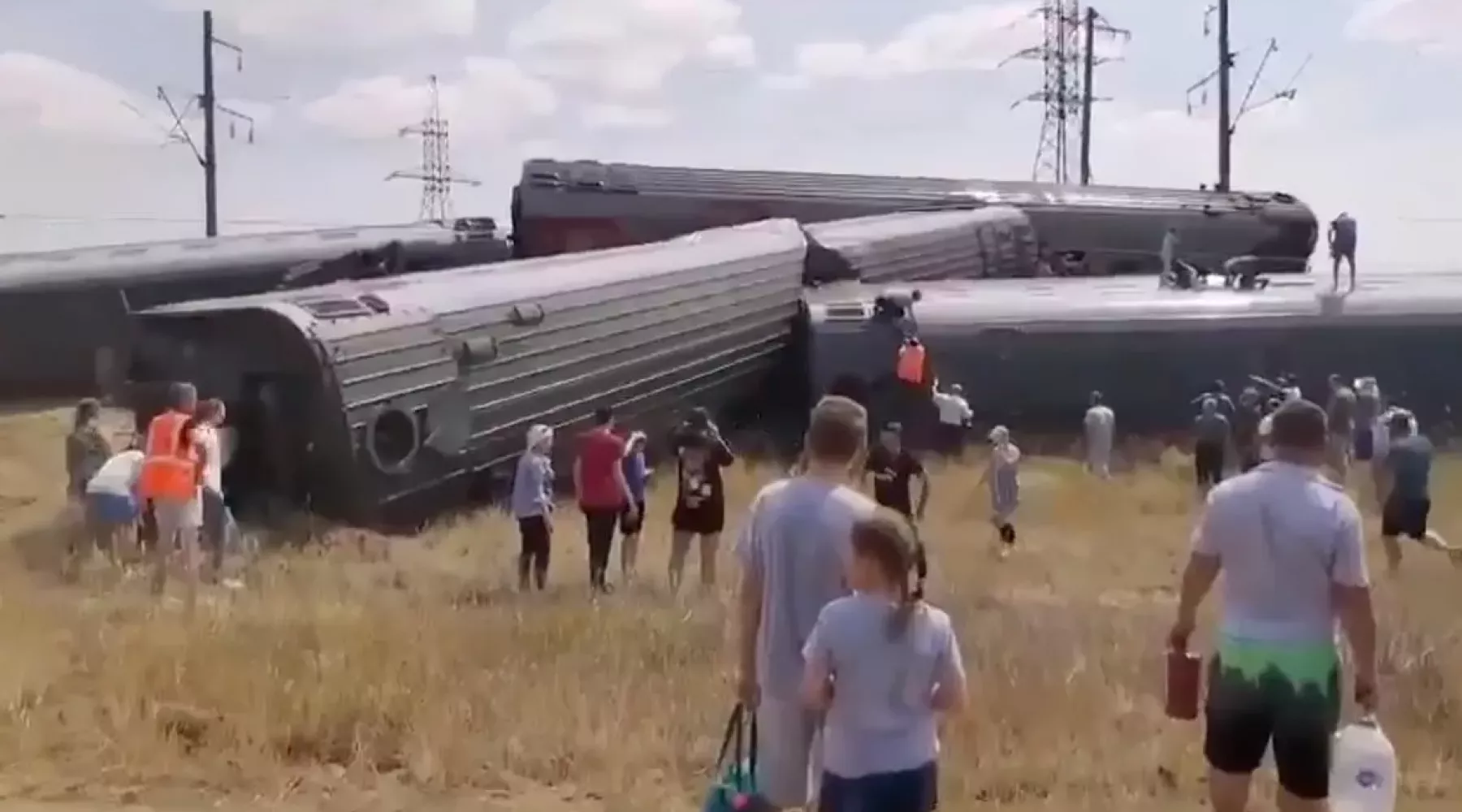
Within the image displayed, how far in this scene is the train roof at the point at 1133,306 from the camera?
2167 cm

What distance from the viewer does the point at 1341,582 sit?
4840 millimetres

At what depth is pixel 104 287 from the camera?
910 inches

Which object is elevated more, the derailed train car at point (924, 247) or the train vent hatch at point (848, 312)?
the derailed train car at point (924, 247)

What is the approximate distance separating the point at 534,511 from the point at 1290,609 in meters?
7.09

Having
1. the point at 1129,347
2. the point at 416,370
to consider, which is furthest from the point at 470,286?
the point at 1129,347

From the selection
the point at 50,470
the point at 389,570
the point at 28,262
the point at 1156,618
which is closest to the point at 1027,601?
the point at 1156,618

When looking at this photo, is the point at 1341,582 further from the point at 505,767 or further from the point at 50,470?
the point at 50,470

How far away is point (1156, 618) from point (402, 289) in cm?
761

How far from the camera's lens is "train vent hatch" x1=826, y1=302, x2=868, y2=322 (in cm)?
2108

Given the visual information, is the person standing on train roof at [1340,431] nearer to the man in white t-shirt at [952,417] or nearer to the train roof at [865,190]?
the man in white t-shirt at [952,417]

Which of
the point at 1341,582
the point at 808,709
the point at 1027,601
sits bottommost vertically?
the point at 1027,601

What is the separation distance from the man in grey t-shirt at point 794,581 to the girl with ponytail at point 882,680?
0.45 m

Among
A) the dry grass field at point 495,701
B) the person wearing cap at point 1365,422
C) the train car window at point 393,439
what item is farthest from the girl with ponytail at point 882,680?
the person wearing cap at point 1365,422

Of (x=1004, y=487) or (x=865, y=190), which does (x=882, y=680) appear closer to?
(x=1004, y=487)
